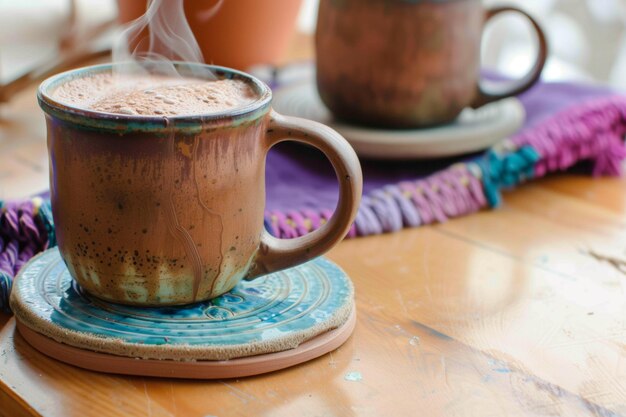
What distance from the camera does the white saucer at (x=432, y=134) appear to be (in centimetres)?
78

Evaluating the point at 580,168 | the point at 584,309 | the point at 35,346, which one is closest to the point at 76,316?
the point at 35,346

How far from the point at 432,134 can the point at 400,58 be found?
80 mm

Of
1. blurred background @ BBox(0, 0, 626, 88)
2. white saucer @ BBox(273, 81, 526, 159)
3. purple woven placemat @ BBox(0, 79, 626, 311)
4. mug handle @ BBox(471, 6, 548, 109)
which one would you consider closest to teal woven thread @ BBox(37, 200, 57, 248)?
purple woven placemat @ BBox(0, 79, 626, 311)

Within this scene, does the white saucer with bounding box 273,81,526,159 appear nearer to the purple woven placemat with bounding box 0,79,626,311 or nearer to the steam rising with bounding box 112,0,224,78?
the purple woven placemat with bounding box 0,79,626,311

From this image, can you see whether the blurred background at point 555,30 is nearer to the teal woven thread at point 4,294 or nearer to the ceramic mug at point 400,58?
the ceramic mug at point 400,58

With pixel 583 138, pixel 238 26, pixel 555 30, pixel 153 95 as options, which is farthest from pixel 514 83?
pixel 555 30

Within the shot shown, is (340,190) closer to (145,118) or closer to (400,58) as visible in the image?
(145,118)

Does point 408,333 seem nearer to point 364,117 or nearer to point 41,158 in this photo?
point 364,117

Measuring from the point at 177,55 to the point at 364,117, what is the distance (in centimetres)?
24

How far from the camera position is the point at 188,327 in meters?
0.48

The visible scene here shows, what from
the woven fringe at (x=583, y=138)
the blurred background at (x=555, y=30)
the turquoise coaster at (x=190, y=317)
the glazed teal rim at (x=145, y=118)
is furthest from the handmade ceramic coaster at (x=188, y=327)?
the blurred background at (x=555, y=30)

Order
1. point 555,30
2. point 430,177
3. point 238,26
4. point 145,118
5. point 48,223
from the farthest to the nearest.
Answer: point 555,30 → point 238,26 → point 430,177 → point 48,223 → point 145,118

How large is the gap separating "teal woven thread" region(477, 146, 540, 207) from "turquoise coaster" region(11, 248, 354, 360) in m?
0.28

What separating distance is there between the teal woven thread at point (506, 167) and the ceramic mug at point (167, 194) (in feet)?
1.03
